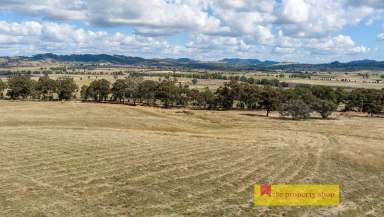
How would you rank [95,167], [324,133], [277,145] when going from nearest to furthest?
[95,167], [277,145], [324,133]

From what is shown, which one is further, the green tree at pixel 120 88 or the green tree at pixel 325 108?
the green tree at pixel 120 88

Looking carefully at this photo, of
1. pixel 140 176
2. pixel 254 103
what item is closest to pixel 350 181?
pixel 140 176

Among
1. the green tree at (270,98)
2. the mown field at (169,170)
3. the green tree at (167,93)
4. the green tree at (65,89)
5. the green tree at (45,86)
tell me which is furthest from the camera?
the green tree at (45,86)

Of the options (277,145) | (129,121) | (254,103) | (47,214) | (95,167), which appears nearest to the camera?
(47,214)

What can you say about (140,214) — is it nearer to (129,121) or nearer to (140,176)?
(140,176)
